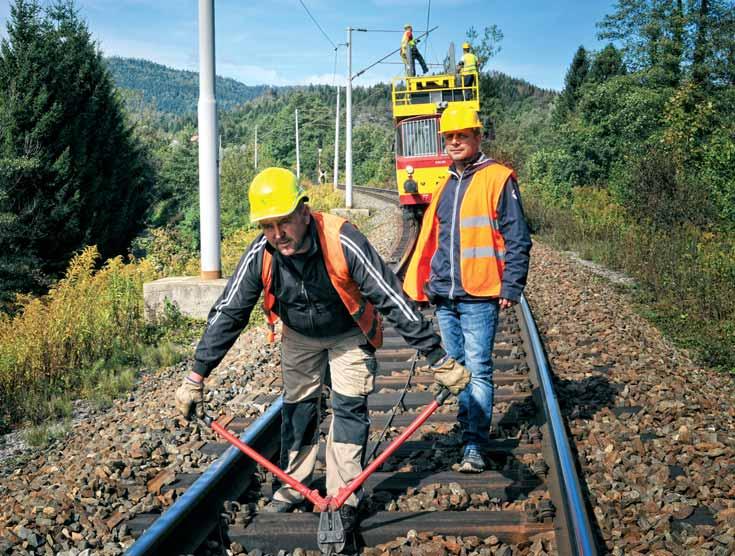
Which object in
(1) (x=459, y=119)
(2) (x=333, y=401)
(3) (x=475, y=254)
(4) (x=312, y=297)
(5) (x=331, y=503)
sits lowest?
(5) (x=331, y=503)

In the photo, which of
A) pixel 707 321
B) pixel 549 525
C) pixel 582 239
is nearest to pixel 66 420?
pixel 549 525

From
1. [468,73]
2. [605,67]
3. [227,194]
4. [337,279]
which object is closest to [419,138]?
[468,73]

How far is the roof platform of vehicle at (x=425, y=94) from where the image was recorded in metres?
16.8

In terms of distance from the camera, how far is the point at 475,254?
4117mm

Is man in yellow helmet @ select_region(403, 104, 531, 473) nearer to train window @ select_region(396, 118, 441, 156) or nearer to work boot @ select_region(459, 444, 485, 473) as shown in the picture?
work boot @ select_region(459, 444, 485, 473)

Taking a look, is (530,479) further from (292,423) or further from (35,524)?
(35,524)

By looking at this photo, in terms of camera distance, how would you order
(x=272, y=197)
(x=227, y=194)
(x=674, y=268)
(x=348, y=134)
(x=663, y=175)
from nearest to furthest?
(x=272, y=197) → (x=674, y=268) → (x=663, y=175) → (x=348, y=134) → (x=227, y=194)

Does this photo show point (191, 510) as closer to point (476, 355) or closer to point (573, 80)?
point (476, 355)

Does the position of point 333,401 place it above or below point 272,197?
below

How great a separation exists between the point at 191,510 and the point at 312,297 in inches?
46.9

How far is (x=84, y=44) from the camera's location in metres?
22.0

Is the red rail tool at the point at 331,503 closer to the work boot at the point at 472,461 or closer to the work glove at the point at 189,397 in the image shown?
the work glove at the point at 189,397

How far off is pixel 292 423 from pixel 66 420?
129 inches

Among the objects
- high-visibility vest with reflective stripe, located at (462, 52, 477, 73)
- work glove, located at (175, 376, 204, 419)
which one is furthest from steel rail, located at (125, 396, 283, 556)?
high-visibility vest with reflective stripe, located at (462, 52, 477, 73)
